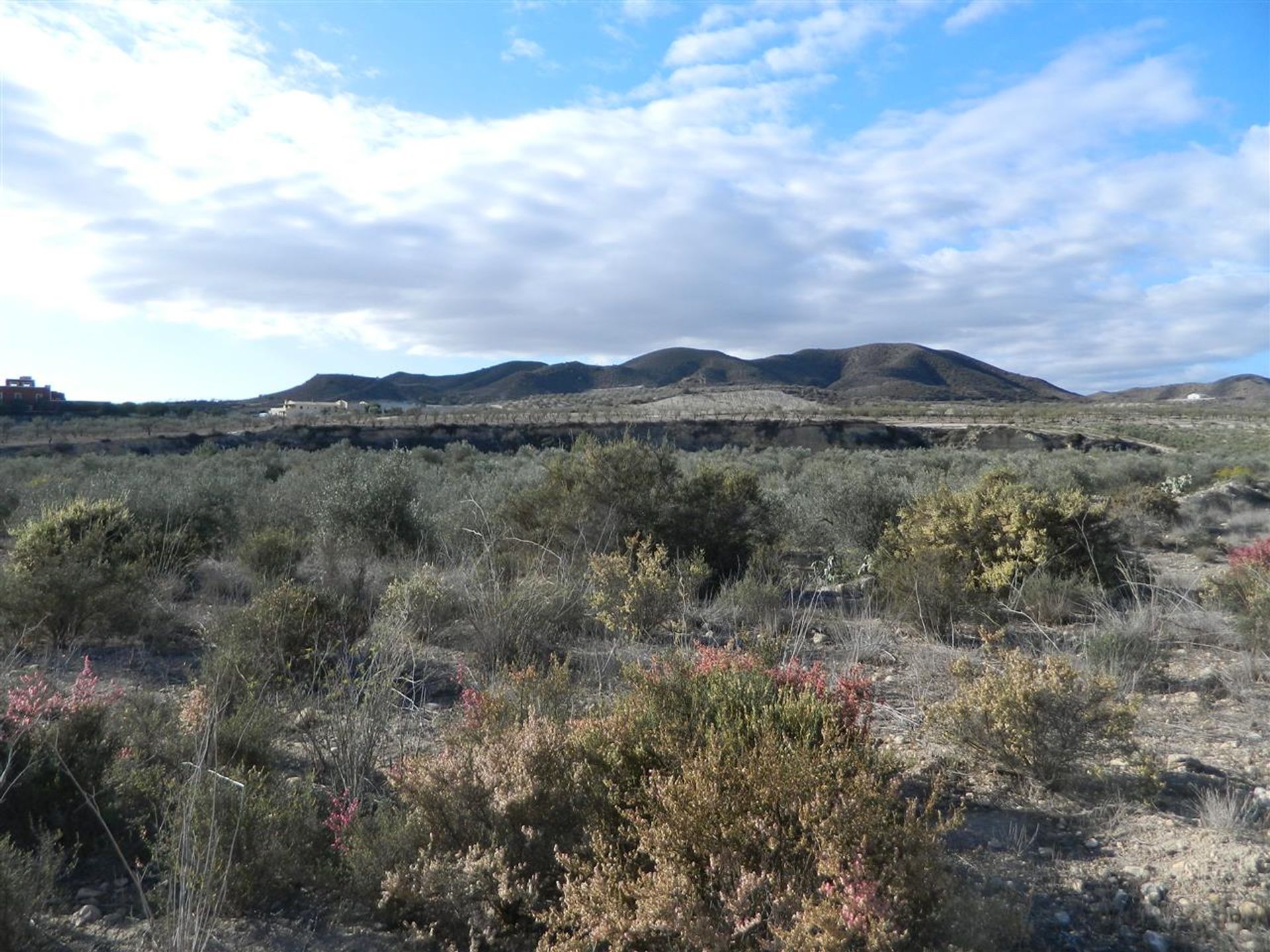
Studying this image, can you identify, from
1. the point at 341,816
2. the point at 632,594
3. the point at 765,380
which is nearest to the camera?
the point at 341,816

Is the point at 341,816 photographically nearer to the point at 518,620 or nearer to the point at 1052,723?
the point at 518,620

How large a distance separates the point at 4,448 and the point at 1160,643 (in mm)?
39657

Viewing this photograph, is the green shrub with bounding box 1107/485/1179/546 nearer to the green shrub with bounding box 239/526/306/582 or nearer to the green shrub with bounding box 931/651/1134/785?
the green shrub with bounding box 931/651/1134/785

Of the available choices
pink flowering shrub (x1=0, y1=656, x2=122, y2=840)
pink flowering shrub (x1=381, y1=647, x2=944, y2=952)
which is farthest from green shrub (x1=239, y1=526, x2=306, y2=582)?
pink flowering shrub (x1=381, y1=647, x2=944, y2=952)

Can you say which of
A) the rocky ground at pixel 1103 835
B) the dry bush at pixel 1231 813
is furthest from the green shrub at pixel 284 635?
the dry bush at pixel 1231 813

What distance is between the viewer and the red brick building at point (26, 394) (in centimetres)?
6078

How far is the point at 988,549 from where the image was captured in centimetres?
936

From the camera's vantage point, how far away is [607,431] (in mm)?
45375

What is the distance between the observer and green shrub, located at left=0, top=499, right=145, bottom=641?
719 centimetres

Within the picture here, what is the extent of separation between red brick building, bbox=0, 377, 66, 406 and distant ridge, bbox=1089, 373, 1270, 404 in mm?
99364

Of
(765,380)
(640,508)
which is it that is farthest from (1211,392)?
(640,508)

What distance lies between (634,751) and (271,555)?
730cm

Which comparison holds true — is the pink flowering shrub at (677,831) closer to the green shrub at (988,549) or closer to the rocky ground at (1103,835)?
the rocky ground at (1103,835)

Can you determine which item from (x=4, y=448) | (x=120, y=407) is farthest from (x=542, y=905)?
(x=120, y=407)
